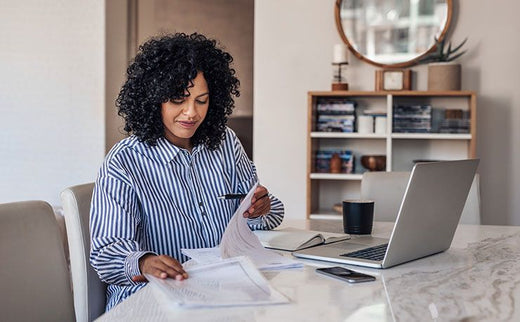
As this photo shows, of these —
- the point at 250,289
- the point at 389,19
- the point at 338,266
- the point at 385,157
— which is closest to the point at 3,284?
the point at 250,289

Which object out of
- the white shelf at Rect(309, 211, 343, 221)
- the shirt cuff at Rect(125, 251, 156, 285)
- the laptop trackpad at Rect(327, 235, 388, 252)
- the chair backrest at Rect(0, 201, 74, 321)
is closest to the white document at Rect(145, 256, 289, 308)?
the shirt cuff at Rect(125, 251, 156, 285)

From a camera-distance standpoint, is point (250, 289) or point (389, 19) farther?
point (389, 19)

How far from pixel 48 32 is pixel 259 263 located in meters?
3.40

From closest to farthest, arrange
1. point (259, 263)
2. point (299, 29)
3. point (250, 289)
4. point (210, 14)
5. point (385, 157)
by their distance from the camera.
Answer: point (250, 289) < point (259, 263) < point (385, 157) < point (299, 29) < point (210, 14)

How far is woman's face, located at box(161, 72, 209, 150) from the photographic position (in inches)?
67.5

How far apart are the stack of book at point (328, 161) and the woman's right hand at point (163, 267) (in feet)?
8.06

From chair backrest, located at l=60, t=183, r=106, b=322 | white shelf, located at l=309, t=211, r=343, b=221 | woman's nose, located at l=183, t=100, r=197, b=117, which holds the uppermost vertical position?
woman's nose, located at l=183, t=100, r=197, b=117

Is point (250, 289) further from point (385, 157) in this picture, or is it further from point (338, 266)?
point (385, 157)

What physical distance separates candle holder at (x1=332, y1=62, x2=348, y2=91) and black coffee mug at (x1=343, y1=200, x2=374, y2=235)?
1.87 meters

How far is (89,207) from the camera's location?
1.70 metres

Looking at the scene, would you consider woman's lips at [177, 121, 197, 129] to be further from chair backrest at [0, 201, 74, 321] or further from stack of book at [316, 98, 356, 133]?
stack of book at [316, 98, 356, 133]

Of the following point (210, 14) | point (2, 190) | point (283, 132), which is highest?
point (210, 14)

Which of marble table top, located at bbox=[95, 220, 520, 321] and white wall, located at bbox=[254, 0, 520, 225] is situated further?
white wall, located at bbox=[254, 0, 520, 225]

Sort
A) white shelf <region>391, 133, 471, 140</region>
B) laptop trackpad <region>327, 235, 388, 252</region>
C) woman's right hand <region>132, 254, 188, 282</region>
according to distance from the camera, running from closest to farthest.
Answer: woman's right hand <region>132, 254, 188, 282</region>, laptop trackpad <region>327, 235, 388, 252</region>, white shelf <region>391, 133, 471, 140</region>
